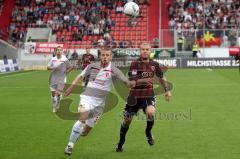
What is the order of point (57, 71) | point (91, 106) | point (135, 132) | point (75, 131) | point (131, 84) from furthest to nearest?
1. point (57, 71)
2. point (135, 132)
3. point (91, 106)
4. point (131, 84)
5. point (75, 131)

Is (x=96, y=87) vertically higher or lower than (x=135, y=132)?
higher

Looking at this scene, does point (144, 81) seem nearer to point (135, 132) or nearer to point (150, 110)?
point (150, 110)

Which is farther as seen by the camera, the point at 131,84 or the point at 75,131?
the point at 131,84

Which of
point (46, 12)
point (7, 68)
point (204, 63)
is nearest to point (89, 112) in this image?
point (7, 68)

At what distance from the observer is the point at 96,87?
11.3 metres

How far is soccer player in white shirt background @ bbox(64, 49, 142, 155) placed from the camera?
1104 centimetres

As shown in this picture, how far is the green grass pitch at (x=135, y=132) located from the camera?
36.7 feet

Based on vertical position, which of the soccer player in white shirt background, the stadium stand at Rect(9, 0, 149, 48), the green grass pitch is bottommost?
the green grass pitch

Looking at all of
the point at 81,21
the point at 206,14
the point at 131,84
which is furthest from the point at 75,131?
the point at 206,14

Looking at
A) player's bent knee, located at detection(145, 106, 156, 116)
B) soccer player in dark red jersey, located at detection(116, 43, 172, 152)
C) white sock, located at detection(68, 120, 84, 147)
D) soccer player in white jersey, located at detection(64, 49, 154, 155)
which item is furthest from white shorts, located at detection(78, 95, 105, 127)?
player's bent knee, located at detection(145, 106, 156, 116)

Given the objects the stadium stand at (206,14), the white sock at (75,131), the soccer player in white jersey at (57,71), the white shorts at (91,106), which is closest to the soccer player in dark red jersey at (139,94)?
the white shorts at (91,106)

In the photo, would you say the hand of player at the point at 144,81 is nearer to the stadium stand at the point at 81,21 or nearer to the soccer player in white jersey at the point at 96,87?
the soccer player in white jersey at the point at 96,87

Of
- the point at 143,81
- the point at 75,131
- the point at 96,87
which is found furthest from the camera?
the point at 143,81

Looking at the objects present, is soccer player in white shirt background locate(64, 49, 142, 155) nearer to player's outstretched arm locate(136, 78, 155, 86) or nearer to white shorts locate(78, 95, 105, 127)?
white shorts locate(78, 95, 105, 127)
